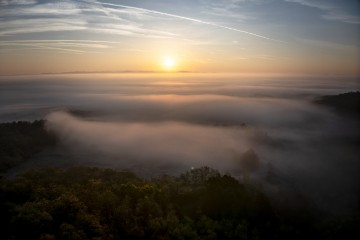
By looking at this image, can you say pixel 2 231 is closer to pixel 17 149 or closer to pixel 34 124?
pixel 17 149

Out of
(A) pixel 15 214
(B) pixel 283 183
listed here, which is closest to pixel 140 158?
(B) pixel 283 183

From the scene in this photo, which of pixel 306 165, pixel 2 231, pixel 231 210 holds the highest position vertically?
pixel 2 231

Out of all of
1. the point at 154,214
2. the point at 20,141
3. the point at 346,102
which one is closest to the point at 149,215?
the point at 154,214

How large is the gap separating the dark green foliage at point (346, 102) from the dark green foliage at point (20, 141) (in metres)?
72.5

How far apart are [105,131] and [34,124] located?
59.0 feet

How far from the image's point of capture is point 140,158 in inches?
2516

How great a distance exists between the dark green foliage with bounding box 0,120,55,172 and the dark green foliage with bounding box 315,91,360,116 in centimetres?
7247

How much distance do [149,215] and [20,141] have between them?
52.2m

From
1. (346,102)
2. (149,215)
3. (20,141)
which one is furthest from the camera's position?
(346,102)

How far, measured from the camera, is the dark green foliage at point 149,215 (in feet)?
66.1

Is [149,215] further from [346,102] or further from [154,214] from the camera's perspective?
[346,102]

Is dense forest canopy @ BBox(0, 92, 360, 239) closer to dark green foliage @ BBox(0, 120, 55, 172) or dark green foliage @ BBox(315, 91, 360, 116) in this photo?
dark green foliage @ BBox(0, 120, 55, 172)

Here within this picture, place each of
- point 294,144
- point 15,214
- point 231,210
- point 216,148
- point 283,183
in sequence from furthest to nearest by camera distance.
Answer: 1. point 294,144
2. point 216,148
3. point 283,183
4. point 231,210
5. point 15,214

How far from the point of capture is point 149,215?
23.7 m
